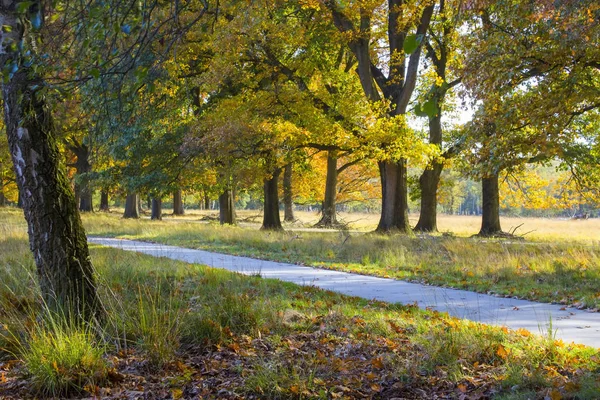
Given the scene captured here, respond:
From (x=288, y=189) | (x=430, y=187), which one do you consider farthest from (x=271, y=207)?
(x=288, y=189)

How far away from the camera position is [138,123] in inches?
848

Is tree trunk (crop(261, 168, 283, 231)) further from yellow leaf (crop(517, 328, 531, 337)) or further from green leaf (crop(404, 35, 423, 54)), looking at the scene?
green leaf (crop(404, 35, 423, 54))

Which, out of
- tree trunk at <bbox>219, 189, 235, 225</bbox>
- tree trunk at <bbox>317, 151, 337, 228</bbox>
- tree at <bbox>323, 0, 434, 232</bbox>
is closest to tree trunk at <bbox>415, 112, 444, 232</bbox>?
tree at <bbox>323, 0, 434, 232</bbox>

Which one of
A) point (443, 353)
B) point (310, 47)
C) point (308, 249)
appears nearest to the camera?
point (443, 353)

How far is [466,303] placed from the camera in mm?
7746

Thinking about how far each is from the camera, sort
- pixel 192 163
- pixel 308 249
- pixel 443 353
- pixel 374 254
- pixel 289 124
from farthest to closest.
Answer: pixel 192 163 → pixel 289 124 → pixel 308 249 → pixel 374 254 → pixel 443 353

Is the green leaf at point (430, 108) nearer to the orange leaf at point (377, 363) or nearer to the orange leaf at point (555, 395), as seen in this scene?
the orange leaf at point (555, 395)

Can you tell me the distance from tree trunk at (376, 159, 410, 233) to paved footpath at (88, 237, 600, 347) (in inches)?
393

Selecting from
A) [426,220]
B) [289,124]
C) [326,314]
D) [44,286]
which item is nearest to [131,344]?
[44,286]

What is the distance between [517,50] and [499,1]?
3.58 ft

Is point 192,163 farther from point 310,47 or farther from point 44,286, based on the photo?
point 44,286

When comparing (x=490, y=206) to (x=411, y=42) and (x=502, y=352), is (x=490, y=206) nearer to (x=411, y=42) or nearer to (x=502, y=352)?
(x=502, y=352)

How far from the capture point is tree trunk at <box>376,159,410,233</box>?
832 inches

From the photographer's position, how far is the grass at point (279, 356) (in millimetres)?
4230
